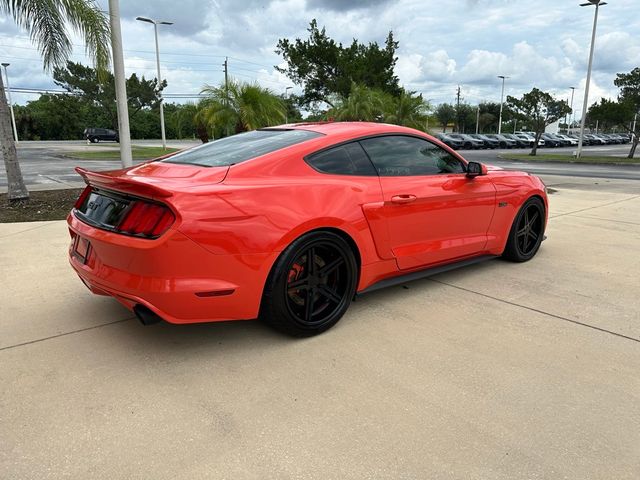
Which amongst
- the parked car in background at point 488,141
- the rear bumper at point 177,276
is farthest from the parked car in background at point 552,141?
the rear bumper at point 177,276

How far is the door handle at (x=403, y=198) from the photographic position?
365 cm

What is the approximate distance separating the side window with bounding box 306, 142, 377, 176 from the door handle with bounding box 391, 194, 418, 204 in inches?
9.3

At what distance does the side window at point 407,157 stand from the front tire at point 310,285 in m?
0.80

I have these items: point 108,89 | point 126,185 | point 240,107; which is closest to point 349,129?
point 126,185

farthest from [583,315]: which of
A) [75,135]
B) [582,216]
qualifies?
[75,135]

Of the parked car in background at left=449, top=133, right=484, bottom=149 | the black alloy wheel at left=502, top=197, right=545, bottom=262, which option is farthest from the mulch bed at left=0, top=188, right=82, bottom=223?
the parked car in background at left=449, top=133, right=484, bottom=149

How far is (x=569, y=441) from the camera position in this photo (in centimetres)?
228

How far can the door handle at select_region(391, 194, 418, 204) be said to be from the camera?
3.65 m

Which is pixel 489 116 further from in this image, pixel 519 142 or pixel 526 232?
pixel 526 232

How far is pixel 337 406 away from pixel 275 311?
0.77 metres

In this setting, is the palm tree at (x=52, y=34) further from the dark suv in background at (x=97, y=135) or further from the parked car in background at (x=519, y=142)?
the parked car in background at (x=519, y=142)

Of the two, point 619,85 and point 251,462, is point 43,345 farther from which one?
point 619,85

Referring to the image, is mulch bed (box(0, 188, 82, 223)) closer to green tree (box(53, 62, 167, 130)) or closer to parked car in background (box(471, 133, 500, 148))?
green tree (box(53, 62, 167, 130))

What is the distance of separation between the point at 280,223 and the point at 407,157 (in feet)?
4.91
